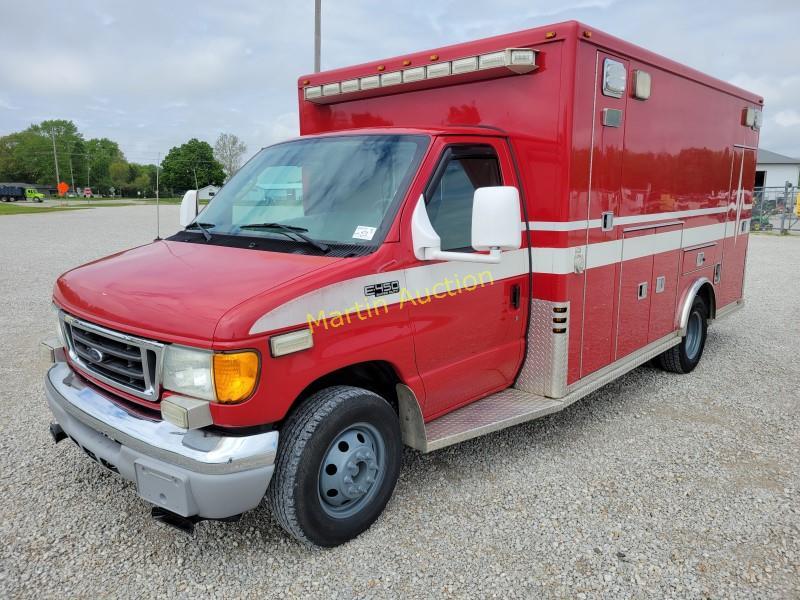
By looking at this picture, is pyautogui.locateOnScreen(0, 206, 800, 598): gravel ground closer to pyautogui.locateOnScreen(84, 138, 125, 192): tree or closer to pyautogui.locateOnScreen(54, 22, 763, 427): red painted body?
pyautogui.locateOnScreen(54, 22, 763, 427): red painted body

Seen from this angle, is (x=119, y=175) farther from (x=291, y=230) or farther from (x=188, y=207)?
(x=291, y=230)

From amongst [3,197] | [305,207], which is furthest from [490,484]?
[3,197]

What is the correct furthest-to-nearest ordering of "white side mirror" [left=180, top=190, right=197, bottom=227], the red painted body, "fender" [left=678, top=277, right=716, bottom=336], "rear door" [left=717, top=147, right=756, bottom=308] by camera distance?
"rear door" [left=717, top=147, right=756, bottom=308], "fender" [left=678, top=277, right=716, bottom=336], "white side mirror" [left=180, top=190, right=197, bottom=227], the red painted body

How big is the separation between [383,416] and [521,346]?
1.38m

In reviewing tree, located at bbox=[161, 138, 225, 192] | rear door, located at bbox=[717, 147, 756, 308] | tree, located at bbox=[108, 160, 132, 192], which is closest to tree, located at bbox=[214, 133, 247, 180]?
tree, located at bbox=[161, 138, 225, 192]

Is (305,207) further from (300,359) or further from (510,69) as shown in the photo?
(510,69)

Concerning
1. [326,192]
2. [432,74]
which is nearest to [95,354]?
[326,192]

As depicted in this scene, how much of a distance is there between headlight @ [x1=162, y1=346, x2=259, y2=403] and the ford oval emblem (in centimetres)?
60

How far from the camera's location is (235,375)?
8.73ft

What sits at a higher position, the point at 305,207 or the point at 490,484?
the point at 305,207

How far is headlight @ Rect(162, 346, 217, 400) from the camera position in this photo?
105 inches

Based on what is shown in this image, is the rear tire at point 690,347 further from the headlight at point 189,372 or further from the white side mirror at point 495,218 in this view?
the headlight at point 189,372

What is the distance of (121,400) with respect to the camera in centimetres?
312

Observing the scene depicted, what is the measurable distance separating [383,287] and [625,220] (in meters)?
2.41
